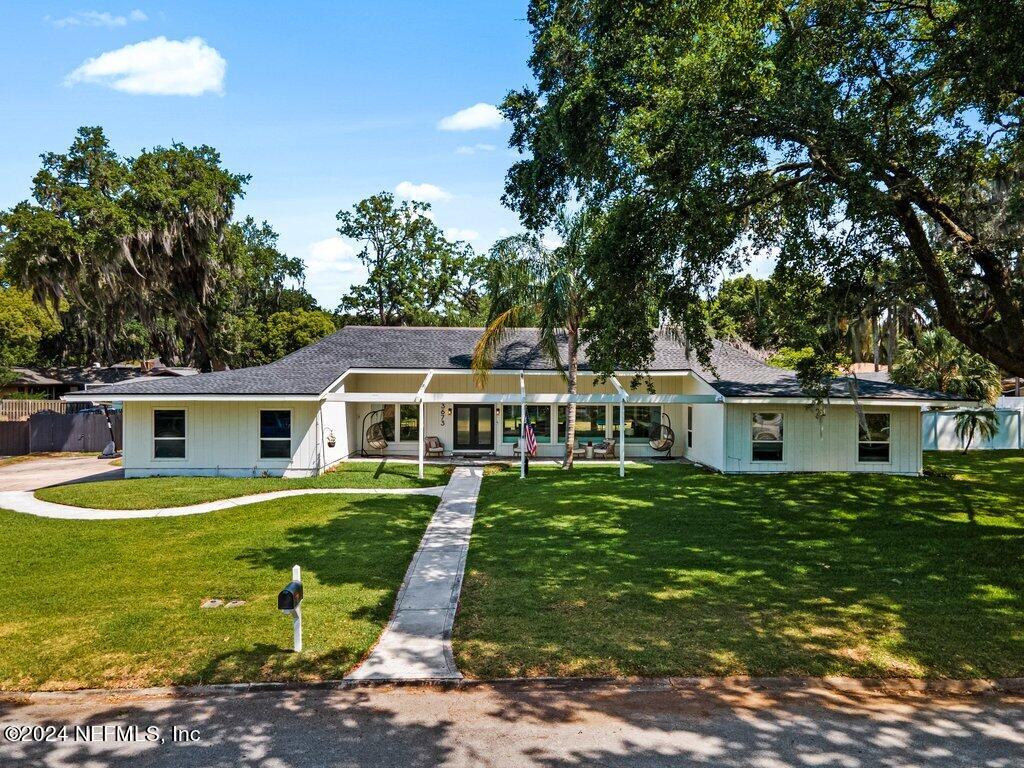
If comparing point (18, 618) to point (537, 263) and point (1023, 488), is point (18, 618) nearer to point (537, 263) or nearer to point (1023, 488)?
point (537, 263)

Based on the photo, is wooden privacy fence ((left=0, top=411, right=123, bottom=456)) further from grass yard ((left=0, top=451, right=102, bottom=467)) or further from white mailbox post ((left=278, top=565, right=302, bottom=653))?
white mailbox post ((left=278, top=565, right=302, bottom=653))

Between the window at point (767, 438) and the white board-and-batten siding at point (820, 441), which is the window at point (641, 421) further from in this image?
the window at point (767, 438)

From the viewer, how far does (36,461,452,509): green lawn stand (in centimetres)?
1459

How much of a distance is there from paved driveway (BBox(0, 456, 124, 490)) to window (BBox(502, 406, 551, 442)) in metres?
12.5

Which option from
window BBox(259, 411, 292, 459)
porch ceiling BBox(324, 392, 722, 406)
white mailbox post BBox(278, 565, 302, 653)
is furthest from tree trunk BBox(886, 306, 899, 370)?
window BBox(259, 411, 292, 459)

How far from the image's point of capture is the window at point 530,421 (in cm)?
2300

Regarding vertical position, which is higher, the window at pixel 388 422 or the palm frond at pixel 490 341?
the palm frond at pixel 490 341

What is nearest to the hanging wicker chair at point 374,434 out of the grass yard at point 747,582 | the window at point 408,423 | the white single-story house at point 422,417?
the window at point 408,423

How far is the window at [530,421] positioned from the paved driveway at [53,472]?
12.5m

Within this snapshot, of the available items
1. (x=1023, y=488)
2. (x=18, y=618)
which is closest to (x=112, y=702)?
(x=18, y=618)

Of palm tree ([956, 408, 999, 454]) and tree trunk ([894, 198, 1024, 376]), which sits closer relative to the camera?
tree trunk ([894, 198, 1024, 376])

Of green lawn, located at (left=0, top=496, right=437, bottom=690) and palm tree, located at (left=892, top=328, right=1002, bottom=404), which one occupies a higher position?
palm tree, located at (left=892, top=328, right=1002, bottom=404)

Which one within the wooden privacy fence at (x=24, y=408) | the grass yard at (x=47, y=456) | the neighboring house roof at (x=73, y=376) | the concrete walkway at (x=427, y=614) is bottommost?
the concrete walkway at (x=427, y=614)

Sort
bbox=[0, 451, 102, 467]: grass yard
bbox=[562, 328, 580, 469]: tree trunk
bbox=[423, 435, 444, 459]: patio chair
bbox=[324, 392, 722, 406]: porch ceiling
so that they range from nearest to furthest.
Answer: bbox=[324, 392, 722, 406]: porch ceiling, bbox=[562, 328, 580, 469]: tree trunk, bbox=[0, 451, 102, 467]: grass yard, bbox=[423, 435, 444, 459]: patio chair
